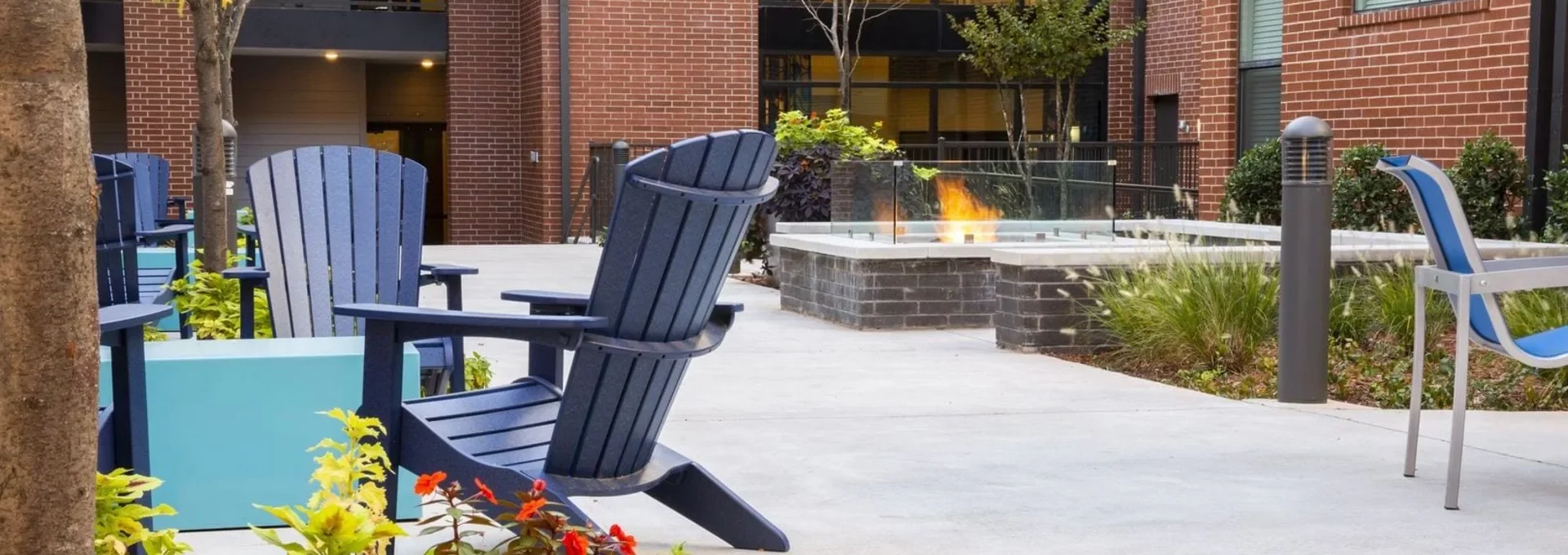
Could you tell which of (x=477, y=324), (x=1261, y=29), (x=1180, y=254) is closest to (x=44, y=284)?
(x=477, y=324)

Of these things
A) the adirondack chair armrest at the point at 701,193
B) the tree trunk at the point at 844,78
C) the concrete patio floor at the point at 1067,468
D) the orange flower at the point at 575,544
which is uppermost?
the tree trunk at the point at 844,78

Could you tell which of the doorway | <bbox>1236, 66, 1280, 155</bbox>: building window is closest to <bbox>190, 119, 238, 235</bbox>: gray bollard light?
<bbox>1236, 66, 1280, 155</bbox>: building window

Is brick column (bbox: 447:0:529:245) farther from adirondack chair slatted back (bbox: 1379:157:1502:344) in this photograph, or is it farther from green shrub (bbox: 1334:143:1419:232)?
adirondack chair slatted back (bbox: 1379:157:1502:344)

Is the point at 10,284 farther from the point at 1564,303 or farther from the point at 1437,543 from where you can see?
the point at 1564,303

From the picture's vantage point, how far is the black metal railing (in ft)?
68.6

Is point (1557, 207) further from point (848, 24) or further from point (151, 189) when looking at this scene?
point (848, 24)

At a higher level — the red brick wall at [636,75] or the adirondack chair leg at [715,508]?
the red brick wall at [636,75]

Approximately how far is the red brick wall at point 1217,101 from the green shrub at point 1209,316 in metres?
5.57

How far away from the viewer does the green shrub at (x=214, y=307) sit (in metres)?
6.07

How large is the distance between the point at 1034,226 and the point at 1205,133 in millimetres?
4082

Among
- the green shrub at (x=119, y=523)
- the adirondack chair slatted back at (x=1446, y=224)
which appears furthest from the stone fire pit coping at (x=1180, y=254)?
the green shrub at (x=119, y=523)

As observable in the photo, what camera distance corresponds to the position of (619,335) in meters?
3.32

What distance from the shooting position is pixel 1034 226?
33.1 feet

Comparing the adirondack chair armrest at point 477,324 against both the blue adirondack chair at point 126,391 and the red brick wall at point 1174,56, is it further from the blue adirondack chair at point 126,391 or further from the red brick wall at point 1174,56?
the red brick wall at point 1174,56
